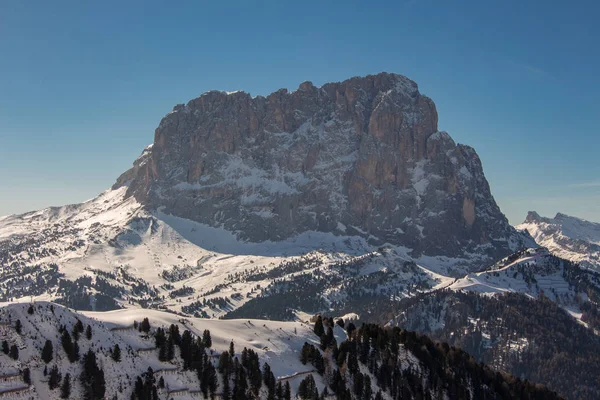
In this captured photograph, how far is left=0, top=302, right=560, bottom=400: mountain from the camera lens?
8794cm

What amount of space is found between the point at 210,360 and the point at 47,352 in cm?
2609

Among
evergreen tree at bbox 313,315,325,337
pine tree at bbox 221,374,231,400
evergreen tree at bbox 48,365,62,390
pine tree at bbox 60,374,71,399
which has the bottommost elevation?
pine tree at bbox 221,374,231,400

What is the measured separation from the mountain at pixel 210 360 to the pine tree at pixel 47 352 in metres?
0.14

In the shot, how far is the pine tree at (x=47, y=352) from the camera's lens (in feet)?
287

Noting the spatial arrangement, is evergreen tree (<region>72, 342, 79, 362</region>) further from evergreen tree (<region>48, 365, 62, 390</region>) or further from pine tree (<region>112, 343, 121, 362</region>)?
pine tree (<region>112, 343, 121, 362</region>)

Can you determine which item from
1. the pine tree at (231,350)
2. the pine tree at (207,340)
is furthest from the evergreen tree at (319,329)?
the pine tree at (207,340)

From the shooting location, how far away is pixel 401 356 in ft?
449

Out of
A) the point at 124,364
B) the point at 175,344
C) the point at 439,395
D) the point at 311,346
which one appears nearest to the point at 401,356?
the point at 439,395

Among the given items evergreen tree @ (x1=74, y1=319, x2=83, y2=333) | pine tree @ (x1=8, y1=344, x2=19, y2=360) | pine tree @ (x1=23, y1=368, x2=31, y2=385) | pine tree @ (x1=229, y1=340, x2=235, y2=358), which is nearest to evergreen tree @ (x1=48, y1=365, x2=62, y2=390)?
pine tree @ (x1=23, y1=368, x2=31, y2=385)

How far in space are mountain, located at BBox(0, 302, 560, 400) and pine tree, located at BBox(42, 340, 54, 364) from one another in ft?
0.46

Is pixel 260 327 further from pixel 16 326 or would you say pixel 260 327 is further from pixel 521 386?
pixel 521 386

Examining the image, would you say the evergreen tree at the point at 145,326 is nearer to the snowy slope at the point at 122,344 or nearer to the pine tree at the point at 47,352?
the snowy slope at the point at 122,344

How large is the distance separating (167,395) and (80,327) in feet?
56.4

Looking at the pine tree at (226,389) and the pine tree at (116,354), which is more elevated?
the pine tree at (116,354)
